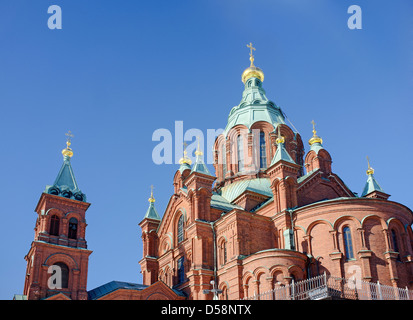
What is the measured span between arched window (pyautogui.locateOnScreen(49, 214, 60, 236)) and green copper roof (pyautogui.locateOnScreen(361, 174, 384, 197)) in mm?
25340

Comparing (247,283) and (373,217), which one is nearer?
(373,217)

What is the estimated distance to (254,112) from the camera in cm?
4706

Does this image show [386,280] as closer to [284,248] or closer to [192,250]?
[284,248]

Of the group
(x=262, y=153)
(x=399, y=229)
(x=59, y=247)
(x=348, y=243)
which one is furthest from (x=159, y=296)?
(x=262, y=153)

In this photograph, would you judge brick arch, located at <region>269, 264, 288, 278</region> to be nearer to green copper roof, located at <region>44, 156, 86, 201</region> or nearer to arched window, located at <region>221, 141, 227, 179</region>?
green copper roof, located at <region>44, 156, 86, 201</region>

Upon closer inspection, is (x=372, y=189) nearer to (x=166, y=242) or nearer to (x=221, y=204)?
(x=221, y=204)

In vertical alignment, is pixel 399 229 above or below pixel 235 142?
below

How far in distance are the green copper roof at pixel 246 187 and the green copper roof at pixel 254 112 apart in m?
6.42

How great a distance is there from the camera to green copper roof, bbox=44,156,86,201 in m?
34.8

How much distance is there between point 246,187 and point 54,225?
1550 cm

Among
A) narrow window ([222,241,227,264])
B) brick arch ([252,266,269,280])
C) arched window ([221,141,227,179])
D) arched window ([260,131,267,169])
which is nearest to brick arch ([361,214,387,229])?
brick arch ([252,266,269,280])

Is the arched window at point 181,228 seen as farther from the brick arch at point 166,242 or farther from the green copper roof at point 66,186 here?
the green copper roof at point 66,186

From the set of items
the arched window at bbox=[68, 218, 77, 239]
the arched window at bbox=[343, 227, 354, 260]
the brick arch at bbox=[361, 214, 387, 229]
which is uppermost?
the arched window at bbox=[68, 218, 77, 239]
